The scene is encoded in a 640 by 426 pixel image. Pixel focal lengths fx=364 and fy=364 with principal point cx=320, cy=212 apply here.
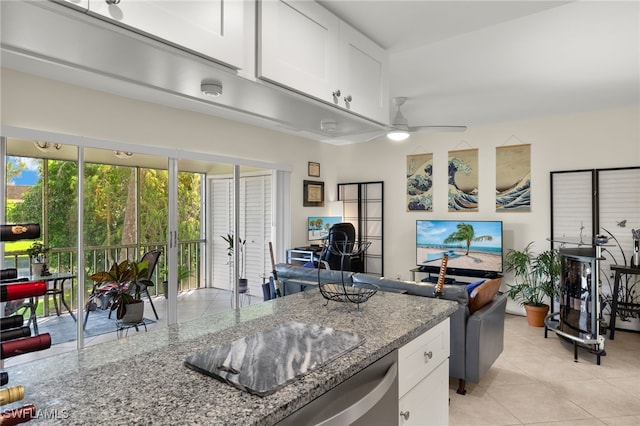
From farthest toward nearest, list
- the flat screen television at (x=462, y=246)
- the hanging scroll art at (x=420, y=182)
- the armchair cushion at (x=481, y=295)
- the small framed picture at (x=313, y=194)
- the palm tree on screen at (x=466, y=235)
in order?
the small framed picture at (x=313, y=194), the hanging scroll art at (x=420, y=182), the palm tree on screen at (x=466, y=235), the flat screen television at (x=462, y=246), the armchair cushion at (x=481, y=295)

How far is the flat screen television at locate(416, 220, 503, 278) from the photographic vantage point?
4.77 metres

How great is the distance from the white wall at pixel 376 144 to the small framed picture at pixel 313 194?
0.11m

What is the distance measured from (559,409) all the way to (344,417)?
2.43 meters

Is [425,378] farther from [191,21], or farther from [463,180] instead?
[463,180]

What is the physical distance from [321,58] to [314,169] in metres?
4.63

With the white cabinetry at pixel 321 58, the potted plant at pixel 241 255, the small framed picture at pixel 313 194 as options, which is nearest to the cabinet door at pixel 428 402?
the white cabinetry at pixel 321 58

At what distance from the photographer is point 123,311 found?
3.50 meters

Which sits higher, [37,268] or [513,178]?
[513,178]

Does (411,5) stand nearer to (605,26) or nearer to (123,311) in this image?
(605,26)

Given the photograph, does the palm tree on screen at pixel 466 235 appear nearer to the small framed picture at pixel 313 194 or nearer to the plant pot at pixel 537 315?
the plant pot at pixel 537 315

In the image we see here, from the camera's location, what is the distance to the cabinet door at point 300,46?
121 cm

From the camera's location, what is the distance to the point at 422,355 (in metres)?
1.42

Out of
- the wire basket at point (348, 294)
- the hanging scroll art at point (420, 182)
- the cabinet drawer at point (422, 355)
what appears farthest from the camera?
the hanging scroll art at point (420, 182)

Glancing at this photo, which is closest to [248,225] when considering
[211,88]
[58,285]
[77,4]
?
[58,285]
